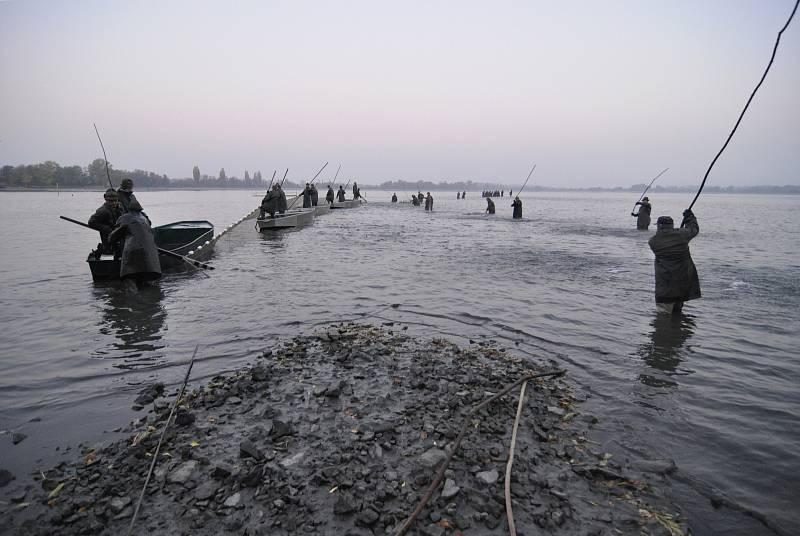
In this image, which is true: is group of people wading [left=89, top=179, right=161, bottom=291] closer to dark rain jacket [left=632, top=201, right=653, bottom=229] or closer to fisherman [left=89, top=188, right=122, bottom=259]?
fisherman [left=89, top=188, right=122, bottom=259]

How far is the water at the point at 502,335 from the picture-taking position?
414 cm

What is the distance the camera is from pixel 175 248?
1471 centimetres

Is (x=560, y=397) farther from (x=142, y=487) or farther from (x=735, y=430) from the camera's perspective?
(x=142, y=487)

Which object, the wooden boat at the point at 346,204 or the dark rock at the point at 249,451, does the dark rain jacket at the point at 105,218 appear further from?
the wooden boat at the point at 346,204

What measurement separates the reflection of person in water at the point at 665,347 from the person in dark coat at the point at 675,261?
1.59 feet

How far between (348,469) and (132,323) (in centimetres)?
639

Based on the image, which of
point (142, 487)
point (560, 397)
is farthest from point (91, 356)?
point (560, 397)

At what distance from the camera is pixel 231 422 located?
4.32 meters

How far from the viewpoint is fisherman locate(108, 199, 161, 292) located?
30.4 ft

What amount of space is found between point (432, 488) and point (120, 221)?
9414 mm

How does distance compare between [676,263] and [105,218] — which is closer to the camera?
[676,263]

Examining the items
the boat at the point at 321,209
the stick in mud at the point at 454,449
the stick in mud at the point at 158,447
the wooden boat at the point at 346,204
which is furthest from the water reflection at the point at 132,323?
the wooden boat at the point at 346,204

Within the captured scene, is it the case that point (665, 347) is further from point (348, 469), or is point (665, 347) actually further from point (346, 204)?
point (346, 204)

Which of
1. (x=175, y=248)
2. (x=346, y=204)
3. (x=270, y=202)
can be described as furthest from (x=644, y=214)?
(x=346, y=204)
